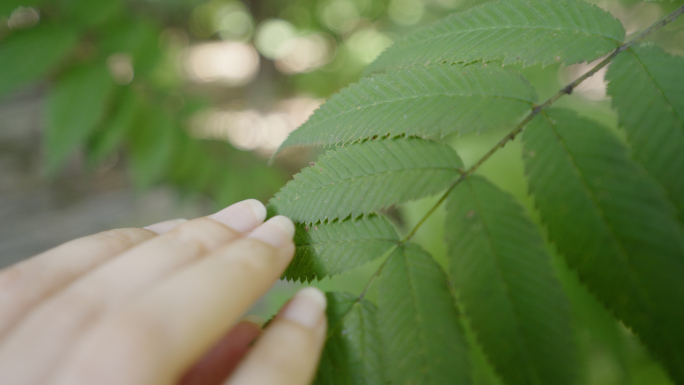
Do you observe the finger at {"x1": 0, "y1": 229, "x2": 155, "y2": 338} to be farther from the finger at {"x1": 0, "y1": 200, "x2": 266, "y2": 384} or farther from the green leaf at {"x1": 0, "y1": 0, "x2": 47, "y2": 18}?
the green leaf at {"x1": 0, "y1": 0, "x2": 47, "y2": 18}

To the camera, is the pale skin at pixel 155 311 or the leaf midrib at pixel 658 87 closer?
the pale skin at pixel 155 311

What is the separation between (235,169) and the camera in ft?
8.34

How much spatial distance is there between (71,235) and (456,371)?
155 inches

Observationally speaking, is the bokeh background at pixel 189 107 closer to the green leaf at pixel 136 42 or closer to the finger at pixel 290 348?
the green leaf at pixel 136 42

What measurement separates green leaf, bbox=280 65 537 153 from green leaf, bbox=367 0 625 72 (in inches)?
1.6

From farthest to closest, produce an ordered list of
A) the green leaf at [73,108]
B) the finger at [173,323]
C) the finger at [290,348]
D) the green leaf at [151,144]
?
1. the green leaf at [151,144]
2. the green leaf at [73,108]
3. the finger at [290,348]
4. the finger at [173,323]

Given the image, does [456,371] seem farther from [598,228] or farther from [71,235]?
[71,235]

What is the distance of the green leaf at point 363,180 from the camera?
0.82m

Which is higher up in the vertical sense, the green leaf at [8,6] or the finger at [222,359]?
the green leaf at [8,6]

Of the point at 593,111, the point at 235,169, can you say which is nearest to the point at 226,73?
the point at 235,169

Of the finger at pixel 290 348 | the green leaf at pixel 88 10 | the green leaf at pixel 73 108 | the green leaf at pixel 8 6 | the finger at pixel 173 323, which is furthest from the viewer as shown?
the green leaf at pixel 88 10

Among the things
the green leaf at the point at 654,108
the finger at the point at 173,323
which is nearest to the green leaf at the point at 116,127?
the finger at the point at 173,323

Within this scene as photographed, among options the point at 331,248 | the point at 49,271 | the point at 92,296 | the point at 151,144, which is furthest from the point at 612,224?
the point at 151,144

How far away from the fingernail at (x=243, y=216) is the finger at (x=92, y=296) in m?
0.07
